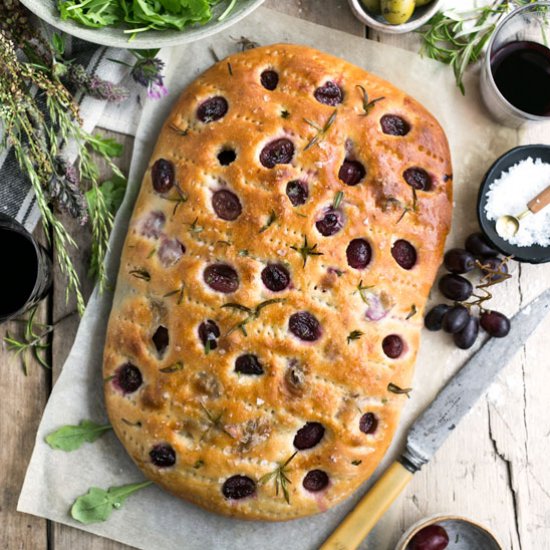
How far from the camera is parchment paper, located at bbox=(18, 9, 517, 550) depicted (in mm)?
2410

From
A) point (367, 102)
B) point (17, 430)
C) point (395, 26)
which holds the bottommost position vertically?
point (17, 430)

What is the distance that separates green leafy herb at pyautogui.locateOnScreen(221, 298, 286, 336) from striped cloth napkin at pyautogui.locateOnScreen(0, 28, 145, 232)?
75 centimetres

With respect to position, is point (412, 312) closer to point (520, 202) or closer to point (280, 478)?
point (520, 202)

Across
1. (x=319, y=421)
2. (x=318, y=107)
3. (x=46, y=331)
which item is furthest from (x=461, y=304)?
(x=46, y=331)

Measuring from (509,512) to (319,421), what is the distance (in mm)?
782

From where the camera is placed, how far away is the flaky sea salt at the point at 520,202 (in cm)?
239

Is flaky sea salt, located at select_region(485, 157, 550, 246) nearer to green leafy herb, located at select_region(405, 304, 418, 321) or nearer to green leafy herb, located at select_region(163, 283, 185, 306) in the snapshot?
green leafy herb, located at select_region(405, 304, 418, 321)

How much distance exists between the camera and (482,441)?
98.4 inches

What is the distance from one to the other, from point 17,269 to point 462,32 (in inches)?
62.2

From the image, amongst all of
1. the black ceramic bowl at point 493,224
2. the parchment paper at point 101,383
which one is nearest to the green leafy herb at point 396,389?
the parchment paper at point 101,383

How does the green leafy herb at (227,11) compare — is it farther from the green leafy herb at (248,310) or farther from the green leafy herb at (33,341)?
the green leafy herb at (33,341)

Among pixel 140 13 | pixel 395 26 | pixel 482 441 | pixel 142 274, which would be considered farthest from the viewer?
pixel 482 441

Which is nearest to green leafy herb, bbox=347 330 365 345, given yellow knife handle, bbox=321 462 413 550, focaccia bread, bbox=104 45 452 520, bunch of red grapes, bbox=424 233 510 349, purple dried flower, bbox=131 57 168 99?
focaccia bread, bbox=104 45 452 520

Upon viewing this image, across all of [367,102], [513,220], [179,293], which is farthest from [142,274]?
[513,220]
